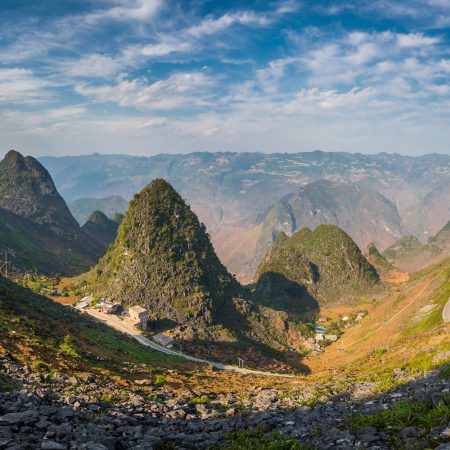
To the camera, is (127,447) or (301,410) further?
(301,410)

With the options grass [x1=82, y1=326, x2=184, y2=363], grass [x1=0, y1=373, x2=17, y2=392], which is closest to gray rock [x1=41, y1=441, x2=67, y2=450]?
grass [x1=0, y1=373, x2=17, y2=392]

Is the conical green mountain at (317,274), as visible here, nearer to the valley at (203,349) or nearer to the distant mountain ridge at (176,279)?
the valley at (203,349)

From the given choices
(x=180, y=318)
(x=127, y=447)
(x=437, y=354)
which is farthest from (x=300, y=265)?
(x=127, y=447)

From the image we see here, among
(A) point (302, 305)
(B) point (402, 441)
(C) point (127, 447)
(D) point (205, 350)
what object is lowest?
(A) point (302, 305)

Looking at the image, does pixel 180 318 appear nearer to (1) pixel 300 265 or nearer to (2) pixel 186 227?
(2) pixel 186 227

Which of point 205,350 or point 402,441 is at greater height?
point 402,441

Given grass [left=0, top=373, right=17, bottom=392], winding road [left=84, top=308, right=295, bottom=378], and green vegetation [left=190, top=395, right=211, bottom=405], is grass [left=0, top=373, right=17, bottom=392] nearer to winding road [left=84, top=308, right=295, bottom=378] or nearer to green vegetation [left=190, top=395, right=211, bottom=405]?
green vegetation [left=190, top=395, right=211, bottom=405]
